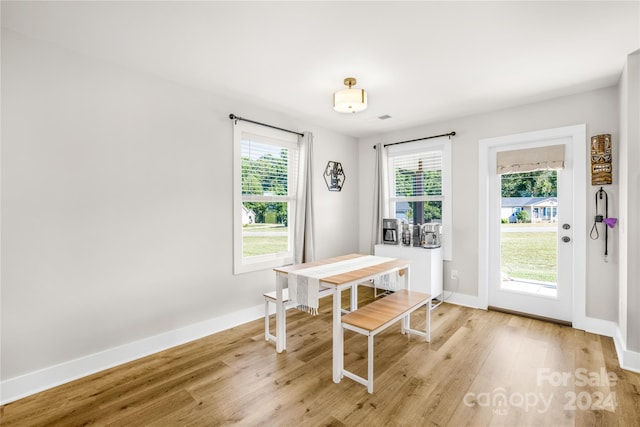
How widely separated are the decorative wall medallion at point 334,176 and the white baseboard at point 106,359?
7.35 feet

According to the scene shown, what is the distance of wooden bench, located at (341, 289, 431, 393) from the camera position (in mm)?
2105

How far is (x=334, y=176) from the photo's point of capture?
4.65 meters

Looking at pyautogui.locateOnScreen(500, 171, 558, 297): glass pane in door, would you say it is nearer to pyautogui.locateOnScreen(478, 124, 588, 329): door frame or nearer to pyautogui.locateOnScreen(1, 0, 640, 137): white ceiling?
pyautogui.locateOnScreen(478, 124, 588, 329): door frame

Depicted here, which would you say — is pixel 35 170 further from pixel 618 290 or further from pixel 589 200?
pixel 618 290

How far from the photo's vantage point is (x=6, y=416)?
1.88 meters

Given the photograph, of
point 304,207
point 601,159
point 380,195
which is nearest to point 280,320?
point 304,207

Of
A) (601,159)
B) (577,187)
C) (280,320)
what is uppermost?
(601,159)

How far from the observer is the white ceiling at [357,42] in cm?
185

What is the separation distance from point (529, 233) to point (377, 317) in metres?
2.44

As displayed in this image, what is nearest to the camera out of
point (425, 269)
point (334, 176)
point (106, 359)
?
point (106, 359)

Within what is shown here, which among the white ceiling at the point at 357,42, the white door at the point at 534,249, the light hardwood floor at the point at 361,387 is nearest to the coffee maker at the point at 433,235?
the white door at the point at 534,249

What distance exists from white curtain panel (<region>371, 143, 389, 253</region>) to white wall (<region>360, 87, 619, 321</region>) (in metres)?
0.26

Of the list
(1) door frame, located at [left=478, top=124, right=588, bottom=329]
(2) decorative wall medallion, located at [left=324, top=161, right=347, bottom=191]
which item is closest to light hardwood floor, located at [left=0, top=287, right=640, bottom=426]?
(1) door frame, located at [left=478, top=124, right=588, bottom=329]

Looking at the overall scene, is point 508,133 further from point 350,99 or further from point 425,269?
point 350,99
